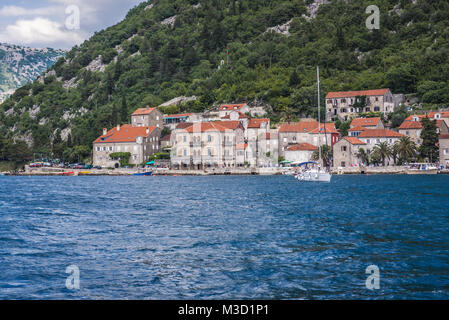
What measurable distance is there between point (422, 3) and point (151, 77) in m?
77.0

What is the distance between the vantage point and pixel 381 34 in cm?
11519

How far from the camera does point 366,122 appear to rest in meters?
74.6

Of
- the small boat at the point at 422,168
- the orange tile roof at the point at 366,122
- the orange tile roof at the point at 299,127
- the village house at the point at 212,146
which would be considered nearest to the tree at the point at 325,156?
the orange tile roof at the point at 299,127

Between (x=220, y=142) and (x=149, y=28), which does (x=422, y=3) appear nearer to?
(x=220, y=142)

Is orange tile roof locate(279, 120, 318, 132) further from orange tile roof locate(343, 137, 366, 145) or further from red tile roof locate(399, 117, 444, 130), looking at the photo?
red tile roof locate(399, 117, 444, 130)

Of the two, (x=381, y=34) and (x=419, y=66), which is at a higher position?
(x=381, y=34)

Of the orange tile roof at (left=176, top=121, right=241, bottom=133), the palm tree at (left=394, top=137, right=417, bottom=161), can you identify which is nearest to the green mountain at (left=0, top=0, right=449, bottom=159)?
the orange tile roof at (left=176, top=121, right=241, bottom=133)

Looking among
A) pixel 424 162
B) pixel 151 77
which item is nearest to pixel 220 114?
pixel 424 162

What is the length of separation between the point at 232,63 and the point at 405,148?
239ft

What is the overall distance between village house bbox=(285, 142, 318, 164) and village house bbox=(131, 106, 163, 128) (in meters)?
30.7

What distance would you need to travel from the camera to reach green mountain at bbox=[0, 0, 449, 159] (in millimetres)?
96188

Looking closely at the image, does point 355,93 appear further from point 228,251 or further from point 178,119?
point 228,251

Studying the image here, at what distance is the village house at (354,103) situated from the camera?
82.6 metres

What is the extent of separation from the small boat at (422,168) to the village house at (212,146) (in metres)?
24.4
